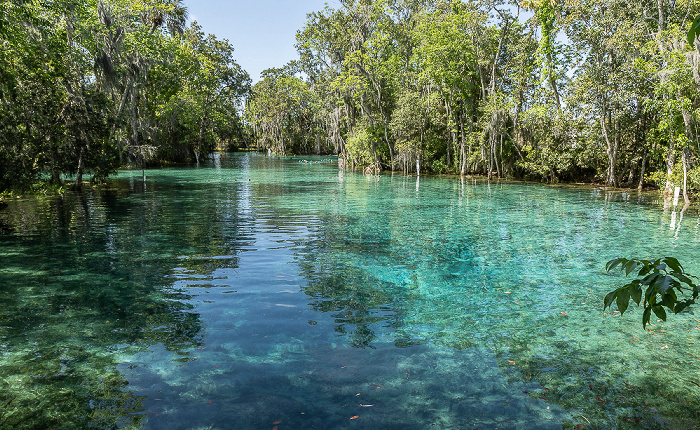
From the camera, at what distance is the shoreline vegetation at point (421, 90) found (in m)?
19.5

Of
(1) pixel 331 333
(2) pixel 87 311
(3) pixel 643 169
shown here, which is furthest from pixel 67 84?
(3) pixel 643 169

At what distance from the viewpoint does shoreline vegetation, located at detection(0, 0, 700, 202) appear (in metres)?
19.5

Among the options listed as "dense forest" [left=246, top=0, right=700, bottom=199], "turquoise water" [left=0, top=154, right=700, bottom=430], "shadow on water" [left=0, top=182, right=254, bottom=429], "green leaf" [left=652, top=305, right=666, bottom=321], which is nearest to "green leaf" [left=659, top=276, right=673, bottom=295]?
"green leaf" [left=652, top=305, right=666, bottom=321]

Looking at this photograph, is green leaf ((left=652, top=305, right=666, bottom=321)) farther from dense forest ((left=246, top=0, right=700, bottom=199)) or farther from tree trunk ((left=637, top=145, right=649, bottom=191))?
tree trunk ((left=637, top=145, right=649, bottom=191))

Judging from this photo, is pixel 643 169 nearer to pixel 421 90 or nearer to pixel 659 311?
pixel 421 90

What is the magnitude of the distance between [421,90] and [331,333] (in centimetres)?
3848

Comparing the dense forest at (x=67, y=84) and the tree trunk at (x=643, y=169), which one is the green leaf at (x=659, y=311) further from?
the tree trunk at (x=643, y=169)

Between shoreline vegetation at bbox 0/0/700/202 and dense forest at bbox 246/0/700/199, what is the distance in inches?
5.1

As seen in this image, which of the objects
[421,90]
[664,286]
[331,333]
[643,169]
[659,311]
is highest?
[421,90]

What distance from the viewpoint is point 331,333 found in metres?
6.16

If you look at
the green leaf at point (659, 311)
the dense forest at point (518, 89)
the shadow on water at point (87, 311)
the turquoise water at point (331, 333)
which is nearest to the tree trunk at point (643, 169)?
the dense forest at point (518, 89)

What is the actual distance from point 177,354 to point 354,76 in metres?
38.5

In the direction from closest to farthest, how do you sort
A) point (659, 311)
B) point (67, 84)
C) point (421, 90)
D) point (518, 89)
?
point (659, 311), point (67, 84), point (518, 89), point (421, 90)

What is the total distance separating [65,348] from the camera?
557 cm
